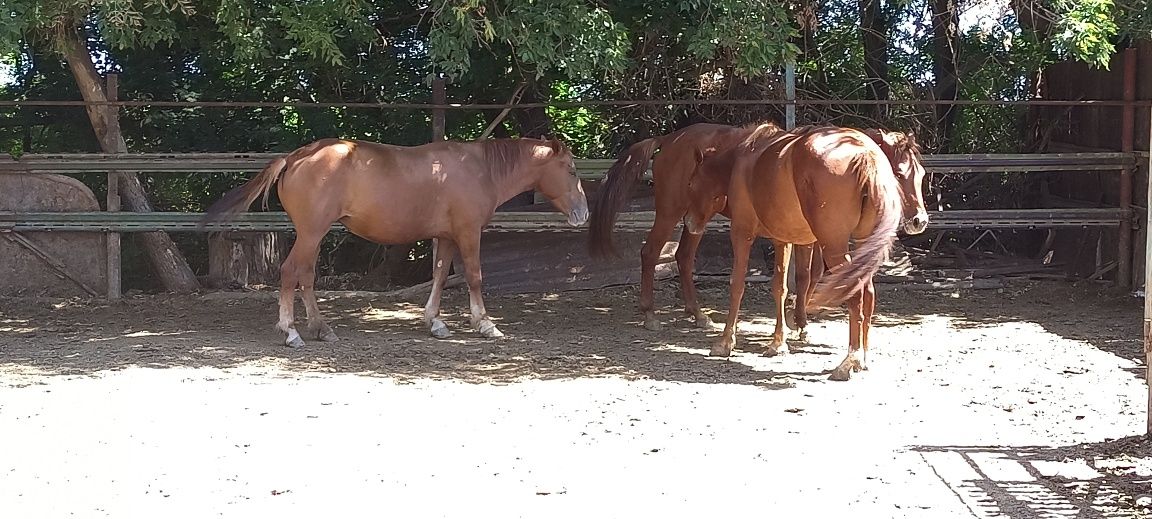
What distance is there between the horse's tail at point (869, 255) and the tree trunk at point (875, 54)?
4673 millimetres

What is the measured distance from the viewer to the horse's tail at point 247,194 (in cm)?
747

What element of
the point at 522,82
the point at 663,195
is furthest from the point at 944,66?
the point at 522,82

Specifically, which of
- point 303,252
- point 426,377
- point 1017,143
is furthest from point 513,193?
point 1017,143

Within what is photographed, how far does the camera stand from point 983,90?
1038cm

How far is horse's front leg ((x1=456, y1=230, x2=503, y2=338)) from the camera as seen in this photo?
314 inches

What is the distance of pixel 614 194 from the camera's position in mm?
8617

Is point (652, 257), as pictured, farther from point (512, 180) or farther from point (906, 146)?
point (906, 146)

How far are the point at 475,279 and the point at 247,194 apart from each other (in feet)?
5.38

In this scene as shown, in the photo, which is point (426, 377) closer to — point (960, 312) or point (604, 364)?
point (604, 364)

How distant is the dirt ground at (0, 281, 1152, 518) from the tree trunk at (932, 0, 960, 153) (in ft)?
8.61

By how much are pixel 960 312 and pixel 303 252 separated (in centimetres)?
502

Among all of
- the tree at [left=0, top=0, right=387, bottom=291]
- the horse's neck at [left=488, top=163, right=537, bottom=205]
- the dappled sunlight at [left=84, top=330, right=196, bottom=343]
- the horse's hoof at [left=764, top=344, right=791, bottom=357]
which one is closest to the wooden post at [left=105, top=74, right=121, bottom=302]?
the tree at [left=0, top=0, right=387, bottom=291]

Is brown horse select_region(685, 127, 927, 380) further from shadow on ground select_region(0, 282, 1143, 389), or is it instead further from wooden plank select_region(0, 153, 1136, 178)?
wooden plank select_region(0, 153, 1136, 178)

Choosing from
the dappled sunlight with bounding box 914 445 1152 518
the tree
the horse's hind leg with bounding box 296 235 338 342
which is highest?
the tree
